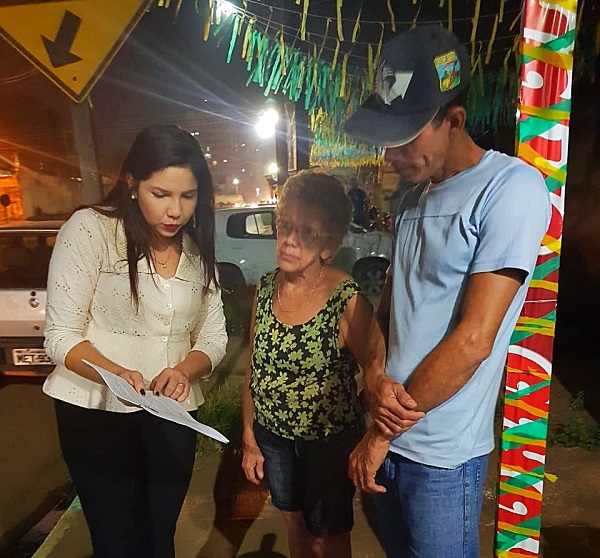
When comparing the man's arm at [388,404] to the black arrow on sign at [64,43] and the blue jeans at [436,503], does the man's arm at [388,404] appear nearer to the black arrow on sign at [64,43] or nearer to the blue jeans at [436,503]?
the blue jeans at [436,503]

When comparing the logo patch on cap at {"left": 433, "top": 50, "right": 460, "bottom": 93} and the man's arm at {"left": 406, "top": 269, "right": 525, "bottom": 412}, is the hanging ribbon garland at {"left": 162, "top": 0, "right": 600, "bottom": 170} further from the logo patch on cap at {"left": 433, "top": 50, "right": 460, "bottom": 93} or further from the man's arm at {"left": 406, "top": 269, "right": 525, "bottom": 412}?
the man's arm at {"left": 406, "top": 269, "right": 525, "bottom": 412}

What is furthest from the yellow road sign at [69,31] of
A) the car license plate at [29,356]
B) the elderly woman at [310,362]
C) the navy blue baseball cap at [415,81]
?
the car license plate at [29,356]

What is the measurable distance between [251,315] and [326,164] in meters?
0.53

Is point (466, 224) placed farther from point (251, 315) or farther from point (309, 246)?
point (251, 315)

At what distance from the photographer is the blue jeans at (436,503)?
1319 millimetres

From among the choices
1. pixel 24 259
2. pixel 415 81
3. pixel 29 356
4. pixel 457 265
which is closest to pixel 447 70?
pixel 415 81

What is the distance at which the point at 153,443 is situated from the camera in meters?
1.70

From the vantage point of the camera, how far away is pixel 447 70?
1227 mm

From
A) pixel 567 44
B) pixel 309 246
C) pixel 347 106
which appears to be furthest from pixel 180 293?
pixel 567 44

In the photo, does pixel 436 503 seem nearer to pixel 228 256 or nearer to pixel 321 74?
pixel 228 256

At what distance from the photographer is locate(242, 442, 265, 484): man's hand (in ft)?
5.70

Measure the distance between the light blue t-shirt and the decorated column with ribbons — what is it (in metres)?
0.14

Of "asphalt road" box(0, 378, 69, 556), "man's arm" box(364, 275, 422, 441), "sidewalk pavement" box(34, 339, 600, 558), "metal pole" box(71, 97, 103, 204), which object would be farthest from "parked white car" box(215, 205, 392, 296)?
"asphalt road" box(0, 378, 69, 556)

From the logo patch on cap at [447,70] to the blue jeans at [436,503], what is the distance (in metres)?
0.89
